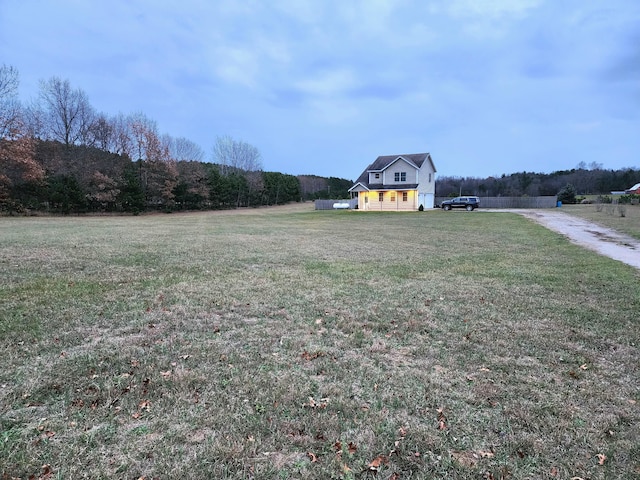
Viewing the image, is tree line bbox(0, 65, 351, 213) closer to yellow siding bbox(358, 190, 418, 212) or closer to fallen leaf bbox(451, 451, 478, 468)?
yellow siding bbox(358, 190, 418, 212)

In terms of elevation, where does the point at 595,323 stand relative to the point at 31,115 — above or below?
below

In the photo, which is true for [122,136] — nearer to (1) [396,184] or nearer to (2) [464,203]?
(1) [396,184]

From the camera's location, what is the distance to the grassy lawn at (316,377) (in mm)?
2443

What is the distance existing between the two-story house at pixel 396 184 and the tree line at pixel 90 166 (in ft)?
69.9

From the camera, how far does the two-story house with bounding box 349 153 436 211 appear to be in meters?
39.8

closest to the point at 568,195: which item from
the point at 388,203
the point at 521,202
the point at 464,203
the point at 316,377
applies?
the point at 521,202

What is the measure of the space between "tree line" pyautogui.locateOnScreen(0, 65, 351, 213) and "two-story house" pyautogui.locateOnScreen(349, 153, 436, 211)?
21.3 meters

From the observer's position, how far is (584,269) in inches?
350

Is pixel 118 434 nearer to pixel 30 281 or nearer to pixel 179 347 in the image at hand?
pixel 179 347

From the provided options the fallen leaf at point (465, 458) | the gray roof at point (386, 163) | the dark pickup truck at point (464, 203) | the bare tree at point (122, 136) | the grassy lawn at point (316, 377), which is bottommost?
the fallen leaf at point (465, 458)

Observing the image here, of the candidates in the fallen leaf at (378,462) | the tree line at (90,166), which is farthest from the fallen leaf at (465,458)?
the tree line at (90,166)

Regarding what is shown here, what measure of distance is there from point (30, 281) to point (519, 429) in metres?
8.34

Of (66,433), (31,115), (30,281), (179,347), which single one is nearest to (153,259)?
(30,281)

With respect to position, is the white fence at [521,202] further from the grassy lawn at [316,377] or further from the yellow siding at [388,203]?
the grassy lawn at [316,377]
